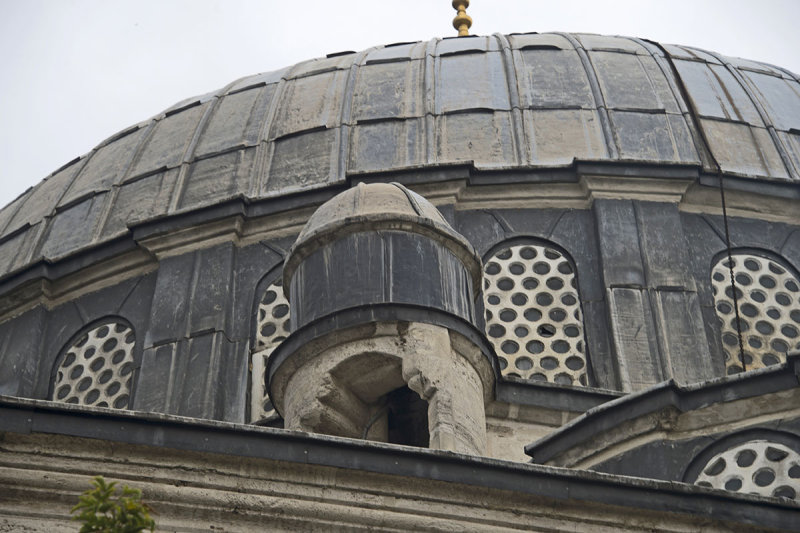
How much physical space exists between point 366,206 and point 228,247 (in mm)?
5622

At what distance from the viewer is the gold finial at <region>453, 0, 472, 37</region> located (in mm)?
25781

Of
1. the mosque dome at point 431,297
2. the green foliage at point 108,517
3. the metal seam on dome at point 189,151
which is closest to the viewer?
the green foliage at point 108,517

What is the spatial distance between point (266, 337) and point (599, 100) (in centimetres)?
506

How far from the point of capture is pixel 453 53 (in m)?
21.2

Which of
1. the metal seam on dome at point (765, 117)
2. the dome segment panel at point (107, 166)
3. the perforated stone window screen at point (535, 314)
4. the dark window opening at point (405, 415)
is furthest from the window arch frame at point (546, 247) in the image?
the dome segment panel at point (107, 166)

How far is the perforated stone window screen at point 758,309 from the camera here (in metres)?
17.2

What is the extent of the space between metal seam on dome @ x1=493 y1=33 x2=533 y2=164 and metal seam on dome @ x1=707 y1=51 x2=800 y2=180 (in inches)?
110

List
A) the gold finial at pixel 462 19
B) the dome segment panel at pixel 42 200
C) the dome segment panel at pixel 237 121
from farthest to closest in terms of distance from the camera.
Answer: the gold finial at pixel 462 19, the dome segment panel at pixel 42 200, the dome segment panel at pixel 237 121

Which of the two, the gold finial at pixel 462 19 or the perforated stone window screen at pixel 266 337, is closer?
the perforated stone window screen at pixel 266 337

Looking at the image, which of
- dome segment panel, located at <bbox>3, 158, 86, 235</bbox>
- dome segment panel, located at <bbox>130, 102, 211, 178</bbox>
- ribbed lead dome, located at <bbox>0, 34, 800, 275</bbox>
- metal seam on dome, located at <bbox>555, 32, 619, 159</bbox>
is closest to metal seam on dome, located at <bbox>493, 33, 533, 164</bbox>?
ribbed lead dome, located at <bbox>0, 34, 800, 275</bbox>

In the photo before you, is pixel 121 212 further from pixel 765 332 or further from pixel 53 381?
pixel 765 332

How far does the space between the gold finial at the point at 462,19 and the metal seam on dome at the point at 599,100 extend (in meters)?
4.47

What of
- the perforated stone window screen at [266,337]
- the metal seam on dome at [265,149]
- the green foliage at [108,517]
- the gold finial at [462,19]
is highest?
the gold finial at [462,19]

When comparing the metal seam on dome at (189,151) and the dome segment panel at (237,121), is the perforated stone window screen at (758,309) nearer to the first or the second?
the dome segment panel at (237,121)
